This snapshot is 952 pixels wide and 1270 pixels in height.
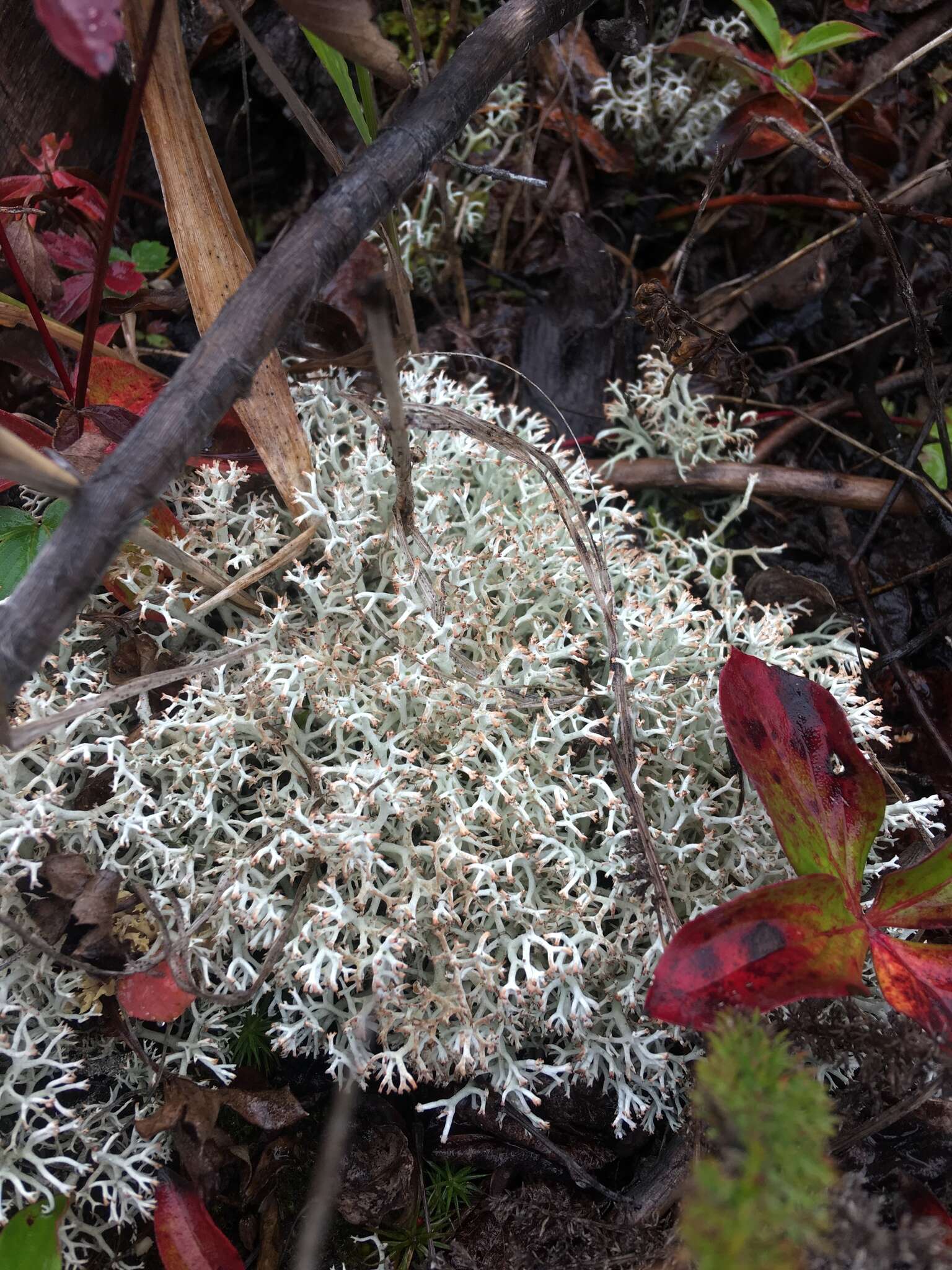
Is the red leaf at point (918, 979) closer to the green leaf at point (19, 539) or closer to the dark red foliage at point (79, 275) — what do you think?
the green leaf at point (19, 539)

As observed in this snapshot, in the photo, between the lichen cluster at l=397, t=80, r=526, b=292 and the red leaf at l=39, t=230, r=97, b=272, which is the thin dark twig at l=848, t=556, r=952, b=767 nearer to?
the lichen cluster at l=397, t=80, r=526, b=292

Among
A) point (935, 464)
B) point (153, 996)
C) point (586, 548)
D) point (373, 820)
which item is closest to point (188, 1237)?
point (153, 996)

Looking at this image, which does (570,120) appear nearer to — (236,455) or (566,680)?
(236,455)

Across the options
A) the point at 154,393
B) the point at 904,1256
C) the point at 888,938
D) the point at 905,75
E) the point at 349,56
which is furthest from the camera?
the point at 905,75

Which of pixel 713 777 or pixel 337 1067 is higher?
pixel 713 777

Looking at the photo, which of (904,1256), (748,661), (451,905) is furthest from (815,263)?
(904,1256)

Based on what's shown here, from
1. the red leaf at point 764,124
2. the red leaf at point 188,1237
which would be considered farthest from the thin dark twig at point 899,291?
the red leaf at point 188,1237

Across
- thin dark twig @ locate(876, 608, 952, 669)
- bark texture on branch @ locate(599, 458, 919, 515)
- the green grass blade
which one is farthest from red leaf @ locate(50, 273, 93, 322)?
thin dark twig @ locate(876, 608, 952, 669)
